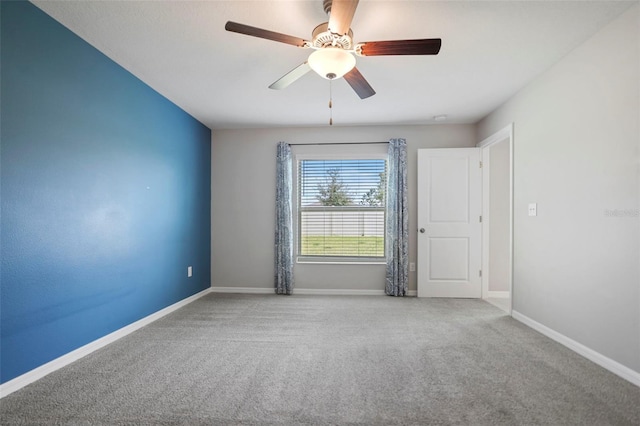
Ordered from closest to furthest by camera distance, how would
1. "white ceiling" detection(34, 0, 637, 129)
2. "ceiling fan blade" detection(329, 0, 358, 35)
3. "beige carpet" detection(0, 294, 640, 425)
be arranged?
"ceiling fan blade" detection(329, 0, 358, 35) < "beige carpet" detection(0, 294, 640, 425) < "white ceiling" detection(34, 0, 637, 129)

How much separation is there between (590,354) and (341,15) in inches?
115

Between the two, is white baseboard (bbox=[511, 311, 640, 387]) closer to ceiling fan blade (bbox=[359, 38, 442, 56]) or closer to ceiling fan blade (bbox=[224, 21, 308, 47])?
ceiling fan blade (bbox=[359, 38, 442, 56])

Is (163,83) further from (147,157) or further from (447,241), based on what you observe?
(447,241)

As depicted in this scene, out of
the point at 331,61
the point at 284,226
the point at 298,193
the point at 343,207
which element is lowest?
the point at 284,226

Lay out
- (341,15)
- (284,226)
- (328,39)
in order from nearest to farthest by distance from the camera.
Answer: (341,15), (328,39), (284,226)

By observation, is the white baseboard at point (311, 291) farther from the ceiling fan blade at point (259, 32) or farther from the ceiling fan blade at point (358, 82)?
the ceiling fan blade at point (259, 32)

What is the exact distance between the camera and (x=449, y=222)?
4145 millimetres

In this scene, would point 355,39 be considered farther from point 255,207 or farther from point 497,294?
point 497,294

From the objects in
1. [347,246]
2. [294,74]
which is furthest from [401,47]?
[347,246]

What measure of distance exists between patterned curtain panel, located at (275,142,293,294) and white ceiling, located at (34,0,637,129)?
2.97 ft

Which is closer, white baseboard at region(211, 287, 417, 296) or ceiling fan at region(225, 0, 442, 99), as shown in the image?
ceiling fan at region(225, 0, 442, 99)

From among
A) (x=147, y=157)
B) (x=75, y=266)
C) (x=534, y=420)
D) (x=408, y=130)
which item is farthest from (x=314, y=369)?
(x=408, y=130)

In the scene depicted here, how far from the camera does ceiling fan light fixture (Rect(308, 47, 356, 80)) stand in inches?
69.1

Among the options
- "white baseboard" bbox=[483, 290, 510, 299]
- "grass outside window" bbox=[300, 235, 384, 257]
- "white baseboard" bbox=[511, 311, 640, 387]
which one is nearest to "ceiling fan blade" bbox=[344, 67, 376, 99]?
"grass outside window" bbox=[300, 235, 384, 257]
